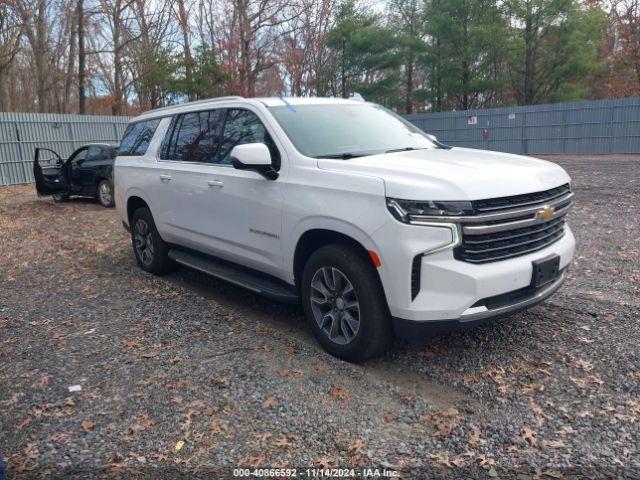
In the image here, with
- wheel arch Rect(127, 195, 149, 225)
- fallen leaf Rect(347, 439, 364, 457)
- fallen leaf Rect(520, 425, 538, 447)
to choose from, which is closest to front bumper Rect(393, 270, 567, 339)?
fallen leaf Rect(520, 425, 538, 447)

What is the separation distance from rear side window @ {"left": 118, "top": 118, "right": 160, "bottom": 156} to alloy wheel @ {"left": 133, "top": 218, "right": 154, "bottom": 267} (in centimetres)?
86

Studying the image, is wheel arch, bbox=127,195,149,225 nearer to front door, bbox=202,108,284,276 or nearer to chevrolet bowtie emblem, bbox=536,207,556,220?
front door, bbox=202,108,284,276

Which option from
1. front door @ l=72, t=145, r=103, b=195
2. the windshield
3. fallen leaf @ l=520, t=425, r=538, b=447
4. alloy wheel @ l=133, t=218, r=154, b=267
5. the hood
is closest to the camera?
fallen leaf @ l=520, t=425, r=538, b=447

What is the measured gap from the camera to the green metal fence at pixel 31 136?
1948cm

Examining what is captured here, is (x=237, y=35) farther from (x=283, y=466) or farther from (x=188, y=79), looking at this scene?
(x=283, y=466)

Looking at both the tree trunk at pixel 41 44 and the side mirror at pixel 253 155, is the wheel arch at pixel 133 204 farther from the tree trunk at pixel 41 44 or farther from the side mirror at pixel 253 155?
the tree trunk at pixel 41 44

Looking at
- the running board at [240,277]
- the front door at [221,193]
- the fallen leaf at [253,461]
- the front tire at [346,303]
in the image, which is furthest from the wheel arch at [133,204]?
the fallen leaf at [253,461]

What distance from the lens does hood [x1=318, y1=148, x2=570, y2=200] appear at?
3.40m

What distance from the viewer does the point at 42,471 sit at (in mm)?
2924

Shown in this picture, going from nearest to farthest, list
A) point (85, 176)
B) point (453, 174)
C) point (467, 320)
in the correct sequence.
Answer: point (467, 320)
point (453, 174)
point (85, 176)

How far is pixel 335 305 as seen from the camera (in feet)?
13.1

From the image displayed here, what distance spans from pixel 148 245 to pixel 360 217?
152 inches

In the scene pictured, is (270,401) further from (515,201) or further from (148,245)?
(148,245)

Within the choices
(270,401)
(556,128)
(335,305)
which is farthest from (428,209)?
(556,128)
